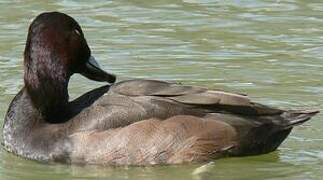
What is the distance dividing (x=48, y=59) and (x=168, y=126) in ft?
3.71

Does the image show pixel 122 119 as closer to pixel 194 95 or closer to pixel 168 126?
Answer: pixel 168 126

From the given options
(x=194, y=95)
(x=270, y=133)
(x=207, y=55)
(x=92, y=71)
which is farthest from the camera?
(x=207, y=55)

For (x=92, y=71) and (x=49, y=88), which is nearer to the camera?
(x=49, y=88)

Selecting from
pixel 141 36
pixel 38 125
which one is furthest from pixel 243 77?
pixel 38 125

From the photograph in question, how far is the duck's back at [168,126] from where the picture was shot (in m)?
8.95

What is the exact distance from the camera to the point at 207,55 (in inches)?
477

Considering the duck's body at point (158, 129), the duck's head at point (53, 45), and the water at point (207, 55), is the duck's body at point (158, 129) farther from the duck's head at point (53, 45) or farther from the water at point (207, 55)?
the duck's head at point (53, 45)

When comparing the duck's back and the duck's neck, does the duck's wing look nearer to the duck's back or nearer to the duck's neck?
the duck's back

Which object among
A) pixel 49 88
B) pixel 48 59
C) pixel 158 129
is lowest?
pixel 158 129

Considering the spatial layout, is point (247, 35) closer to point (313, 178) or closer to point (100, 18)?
point (100, 18)

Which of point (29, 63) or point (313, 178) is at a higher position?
point (29, 63)

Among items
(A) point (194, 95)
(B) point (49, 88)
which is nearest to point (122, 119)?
(A) point (194, 95)

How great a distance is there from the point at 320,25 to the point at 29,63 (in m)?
4.66

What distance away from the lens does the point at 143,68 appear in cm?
1155
